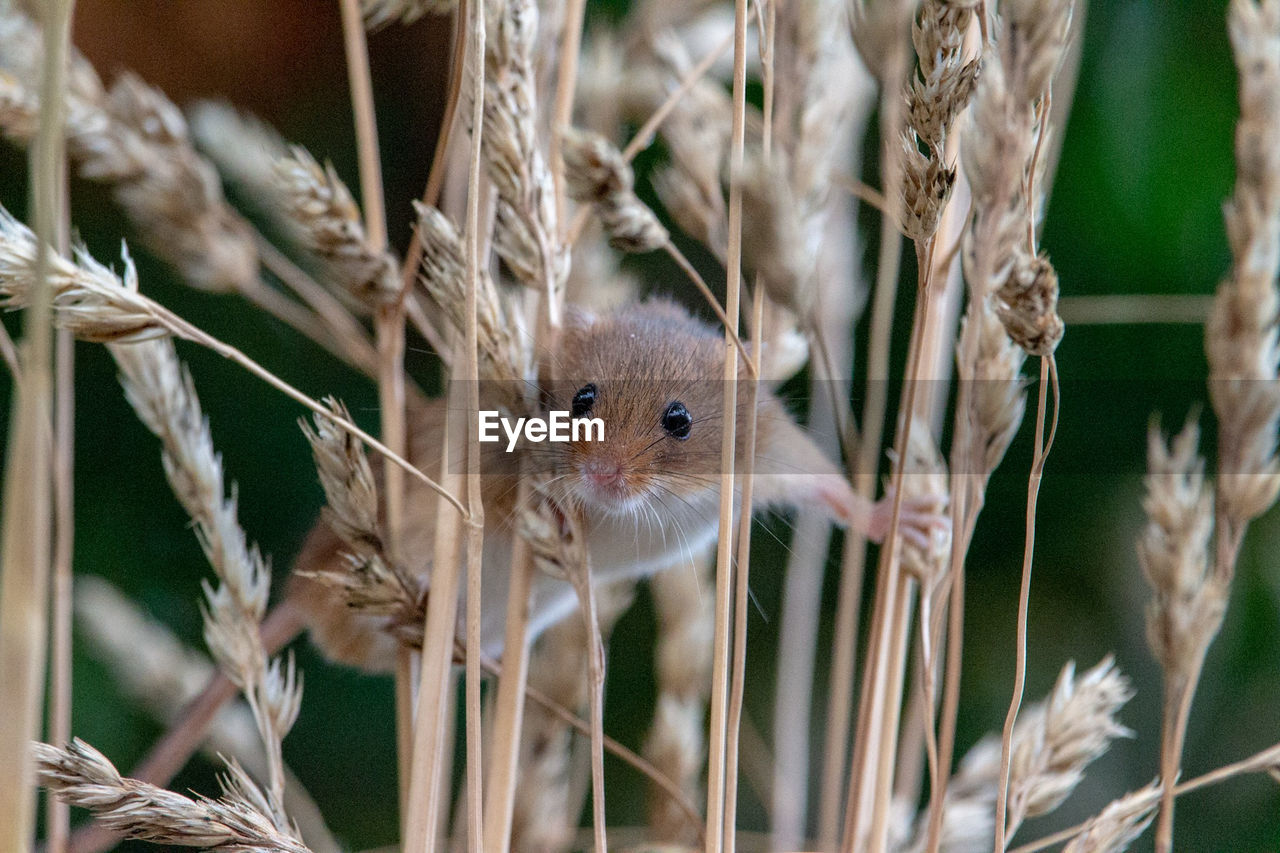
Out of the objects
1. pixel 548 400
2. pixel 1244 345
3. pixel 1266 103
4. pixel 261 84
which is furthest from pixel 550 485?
pixel 261 84

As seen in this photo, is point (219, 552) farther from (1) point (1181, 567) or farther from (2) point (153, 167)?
(1) point (1181, 567)

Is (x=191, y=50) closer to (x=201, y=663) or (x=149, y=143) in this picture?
(x=149, y=143)

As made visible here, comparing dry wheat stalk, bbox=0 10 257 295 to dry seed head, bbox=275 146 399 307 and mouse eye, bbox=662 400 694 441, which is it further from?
mouse eye, bbox=662 400 694 441

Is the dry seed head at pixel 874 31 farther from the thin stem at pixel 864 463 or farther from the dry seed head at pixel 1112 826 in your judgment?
the dry seed head at pixel 1112 826

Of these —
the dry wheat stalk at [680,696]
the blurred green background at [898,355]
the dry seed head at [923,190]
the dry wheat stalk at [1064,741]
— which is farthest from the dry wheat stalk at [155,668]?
the dry seed head at [923,190]

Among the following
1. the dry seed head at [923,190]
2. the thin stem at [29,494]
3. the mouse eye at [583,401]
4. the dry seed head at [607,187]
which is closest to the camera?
the thin stem at [29,494]

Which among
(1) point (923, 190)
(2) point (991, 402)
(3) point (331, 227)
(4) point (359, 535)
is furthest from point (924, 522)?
(3) point (331, 227)
